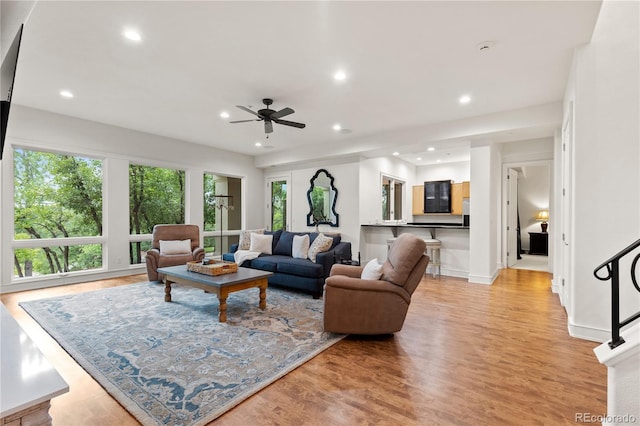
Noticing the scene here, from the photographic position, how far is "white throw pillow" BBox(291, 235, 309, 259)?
5.08 m

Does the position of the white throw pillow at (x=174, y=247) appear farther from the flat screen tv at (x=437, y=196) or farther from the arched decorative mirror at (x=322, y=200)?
the flat screen tv at (x=437, y=196)

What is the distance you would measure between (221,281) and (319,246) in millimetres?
1814

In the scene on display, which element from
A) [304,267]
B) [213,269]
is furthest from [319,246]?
[213,269]

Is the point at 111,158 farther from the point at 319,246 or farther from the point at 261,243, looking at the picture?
the point at 319,246

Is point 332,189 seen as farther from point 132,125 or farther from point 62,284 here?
point 62,284

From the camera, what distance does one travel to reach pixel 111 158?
5625 millimetres

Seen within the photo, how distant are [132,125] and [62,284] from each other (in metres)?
2.98

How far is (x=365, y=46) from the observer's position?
2941 millimetres

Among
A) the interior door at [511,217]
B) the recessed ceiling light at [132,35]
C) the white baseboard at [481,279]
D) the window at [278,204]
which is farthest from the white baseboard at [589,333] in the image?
the window at [278,204]

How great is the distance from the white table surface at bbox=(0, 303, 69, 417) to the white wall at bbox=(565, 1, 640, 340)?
3930 mm

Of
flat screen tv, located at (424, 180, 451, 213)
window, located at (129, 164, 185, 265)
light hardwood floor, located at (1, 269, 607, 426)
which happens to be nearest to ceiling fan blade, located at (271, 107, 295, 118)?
light hardwood floor, located at (1, 269, 607, 426)

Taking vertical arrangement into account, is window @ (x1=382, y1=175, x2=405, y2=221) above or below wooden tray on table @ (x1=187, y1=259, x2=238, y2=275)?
above

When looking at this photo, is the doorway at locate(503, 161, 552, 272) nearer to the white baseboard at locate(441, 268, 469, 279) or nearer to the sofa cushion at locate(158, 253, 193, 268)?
the white baseboard at locate(441, 268, 469, 279)

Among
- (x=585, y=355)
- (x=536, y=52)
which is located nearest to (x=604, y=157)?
(x=536, y=52)
